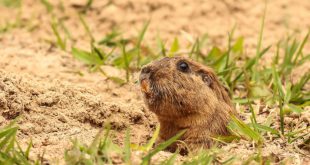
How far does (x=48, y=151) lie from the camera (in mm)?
3545

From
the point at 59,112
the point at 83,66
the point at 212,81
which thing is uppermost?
the point at 83,66

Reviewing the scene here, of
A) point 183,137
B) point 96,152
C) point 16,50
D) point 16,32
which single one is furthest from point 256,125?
point 16,32

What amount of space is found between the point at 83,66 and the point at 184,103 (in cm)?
159

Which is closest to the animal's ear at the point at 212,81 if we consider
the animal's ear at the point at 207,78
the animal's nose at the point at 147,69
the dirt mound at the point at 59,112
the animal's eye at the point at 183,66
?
the animal's ear at the point at 207,78

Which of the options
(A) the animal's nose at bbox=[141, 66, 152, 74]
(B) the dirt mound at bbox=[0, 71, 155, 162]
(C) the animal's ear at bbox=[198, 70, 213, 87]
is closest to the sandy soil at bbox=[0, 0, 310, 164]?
(B) the dirt mound at bbox=[0, 71, 155, 162]

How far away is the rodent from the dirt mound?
236 millimetres

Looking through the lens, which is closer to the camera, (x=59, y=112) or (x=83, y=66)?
(x=59, y=112)

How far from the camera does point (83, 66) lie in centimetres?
546

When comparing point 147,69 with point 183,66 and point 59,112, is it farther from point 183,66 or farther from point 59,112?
point 59,112

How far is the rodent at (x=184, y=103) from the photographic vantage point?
4.08 meters

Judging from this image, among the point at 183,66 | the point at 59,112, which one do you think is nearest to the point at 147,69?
the point at 183,66

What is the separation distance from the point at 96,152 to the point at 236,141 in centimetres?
106

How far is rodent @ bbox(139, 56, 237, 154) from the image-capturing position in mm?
4078

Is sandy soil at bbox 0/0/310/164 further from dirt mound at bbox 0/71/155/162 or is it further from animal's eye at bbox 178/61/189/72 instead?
animal's eye at bbox 178/61/189/72
